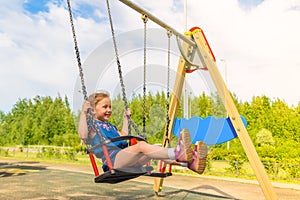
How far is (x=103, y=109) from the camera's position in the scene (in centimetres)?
393

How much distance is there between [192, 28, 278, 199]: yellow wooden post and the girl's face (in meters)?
2.25

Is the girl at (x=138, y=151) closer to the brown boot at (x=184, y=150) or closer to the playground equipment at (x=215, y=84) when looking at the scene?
the brown boot at (x=184, y=150)

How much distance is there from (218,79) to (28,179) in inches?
265

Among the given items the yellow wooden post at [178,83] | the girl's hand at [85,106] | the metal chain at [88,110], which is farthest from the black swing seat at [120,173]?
the yellow wooden post at [178,83]

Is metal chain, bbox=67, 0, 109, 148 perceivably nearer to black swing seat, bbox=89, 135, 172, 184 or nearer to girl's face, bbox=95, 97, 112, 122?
black swing seat, bbox=89, 135, 172, 184

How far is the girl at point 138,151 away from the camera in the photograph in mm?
3270

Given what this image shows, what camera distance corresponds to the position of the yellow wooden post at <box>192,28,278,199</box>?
5113mm

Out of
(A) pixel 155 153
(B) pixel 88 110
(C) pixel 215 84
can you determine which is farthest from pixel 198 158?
(C) pixel 215 84

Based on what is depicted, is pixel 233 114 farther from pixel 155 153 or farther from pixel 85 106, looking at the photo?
pixel 85 106

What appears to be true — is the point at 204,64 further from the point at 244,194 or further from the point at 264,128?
the point at 264,128

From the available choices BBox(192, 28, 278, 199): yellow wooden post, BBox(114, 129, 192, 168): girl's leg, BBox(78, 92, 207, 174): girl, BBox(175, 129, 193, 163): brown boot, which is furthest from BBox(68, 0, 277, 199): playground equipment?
BBox(175, 129, 193, 163): brown boot

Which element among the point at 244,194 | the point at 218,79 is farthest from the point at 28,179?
the point at 218,79

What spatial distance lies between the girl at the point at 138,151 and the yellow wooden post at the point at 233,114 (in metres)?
2.08

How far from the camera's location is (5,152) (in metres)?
21.1
